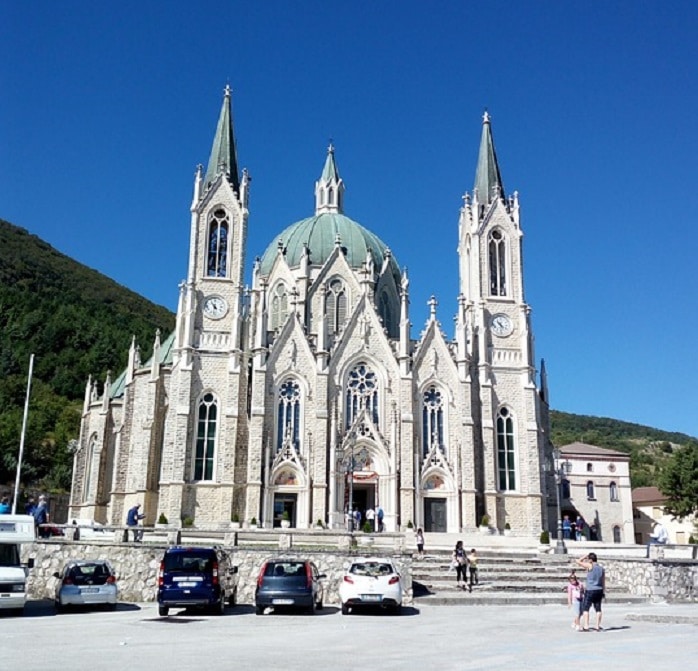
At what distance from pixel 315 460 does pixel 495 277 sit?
17381 mm

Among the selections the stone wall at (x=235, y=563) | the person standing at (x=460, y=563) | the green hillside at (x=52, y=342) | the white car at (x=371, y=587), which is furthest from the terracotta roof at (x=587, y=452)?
the white car at (x=371, y=587)

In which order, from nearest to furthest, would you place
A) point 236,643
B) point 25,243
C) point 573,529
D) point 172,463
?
point 236,643
point 172,463
point 573,529
point 25,243

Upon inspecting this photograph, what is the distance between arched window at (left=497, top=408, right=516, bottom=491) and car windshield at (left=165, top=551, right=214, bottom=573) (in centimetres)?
2906

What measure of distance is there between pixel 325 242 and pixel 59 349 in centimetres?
5775

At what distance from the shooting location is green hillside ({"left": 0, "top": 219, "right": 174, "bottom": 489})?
75750 mm

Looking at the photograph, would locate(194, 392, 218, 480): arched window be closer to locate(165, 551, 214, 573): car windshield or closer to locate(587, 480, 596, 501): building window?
locate(165, 551, 214, 573): car windshield

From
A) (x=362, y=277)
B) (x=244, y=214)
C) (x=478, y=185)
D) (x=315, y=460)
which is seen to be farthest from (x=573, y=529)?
(x=244, y=214)

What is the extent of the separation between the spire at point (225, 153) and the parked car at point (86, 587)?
32.4 metres

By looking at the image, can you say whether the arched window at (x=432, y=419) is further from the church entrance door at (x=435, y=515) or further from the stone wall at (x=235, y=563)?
the stone wall at (x=235, y=563)

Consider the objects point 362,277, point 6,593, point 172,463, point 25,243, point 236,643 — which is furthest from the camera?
point 25,243

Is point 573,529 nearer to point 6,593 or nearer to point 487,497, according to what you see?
point 487,497

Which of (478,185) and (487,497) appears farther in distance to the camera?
(478,185)

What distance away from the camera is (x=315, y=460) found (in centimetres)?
4541

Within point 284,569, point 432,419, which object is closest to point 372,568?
point 284,569
